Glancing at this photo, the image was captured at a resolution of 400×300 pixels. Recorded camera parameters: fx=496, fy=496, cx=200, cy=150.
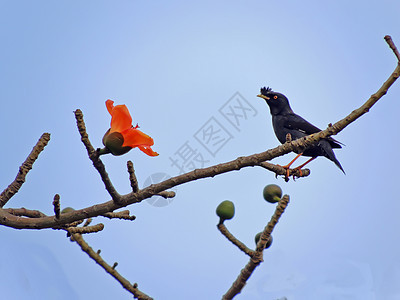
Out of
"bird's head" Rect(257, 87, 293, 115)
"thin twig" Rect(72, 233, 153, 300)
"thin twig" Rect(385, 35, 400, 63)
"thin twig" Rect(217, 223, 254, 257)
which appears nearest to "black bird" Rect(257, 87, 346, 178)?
"bird's head" Rect(257, 87, 293, 115)

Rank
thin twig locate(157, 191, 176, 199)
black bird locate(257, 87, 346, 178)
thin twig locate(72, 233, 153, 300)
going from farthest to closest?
black bird locate(257, 87, 346, 178) < thin twig locate(72, 233, 153, 300) < thin twig locate(157, 191, 176, 199)

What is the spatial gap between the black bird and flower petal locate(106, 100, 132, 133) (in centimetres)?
353

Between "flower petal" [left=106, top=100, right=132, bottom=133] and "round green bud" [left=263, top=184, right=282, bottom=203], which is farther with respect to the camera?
"round green bud" [left=263, top=184, right=282, bottom=203]

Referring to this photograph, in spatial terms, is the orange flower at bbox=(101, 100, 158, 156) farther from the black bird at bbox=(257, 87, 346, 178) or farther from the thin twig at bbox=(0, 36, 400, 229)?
the black bird at bbox=(257, 87, 346, 178)

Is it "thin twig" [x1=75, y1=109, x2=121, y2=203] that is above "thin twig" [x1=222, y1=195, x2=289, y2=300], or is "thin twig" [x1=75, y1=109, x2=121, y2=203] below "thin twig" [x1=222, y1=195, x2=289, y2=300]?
above

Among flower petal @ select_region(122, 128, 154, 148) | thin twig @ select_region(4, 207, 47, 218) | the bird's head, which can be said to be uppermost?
the bird's head

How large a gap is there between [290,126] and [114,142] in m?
5.14

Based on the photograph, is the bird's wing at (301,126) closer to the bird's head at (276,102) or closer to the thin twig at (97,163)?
the bird's head at (276,102)

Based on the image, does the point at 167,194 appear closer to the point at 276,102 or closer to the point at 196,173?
the point at 196,173

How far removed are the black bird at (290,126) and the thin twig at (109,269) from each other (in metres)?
2.93

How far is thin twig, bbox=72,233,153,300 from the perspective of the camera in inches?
137

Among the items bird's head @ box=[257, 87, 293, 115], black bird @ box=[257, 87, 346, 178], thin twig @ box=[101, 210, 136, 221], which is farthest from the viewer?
bird's head @ box=[257, 87, 293, 115]

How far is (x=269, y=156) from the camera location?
8.80 feet

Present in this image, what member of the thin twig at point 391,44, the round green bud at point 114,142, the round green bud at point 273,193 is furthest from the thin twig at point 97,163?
the thin twig at point 391,44
